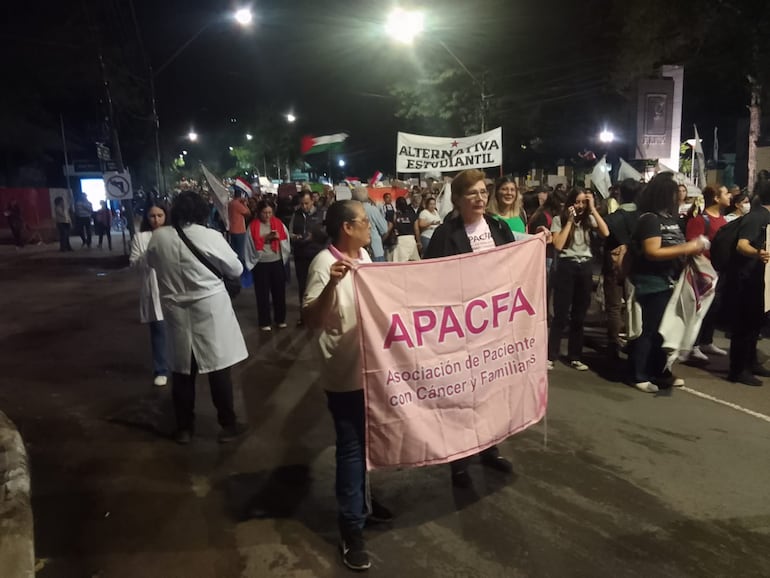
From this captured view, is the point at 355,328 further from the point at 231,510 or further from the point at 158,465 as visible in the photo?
the point at 158,465

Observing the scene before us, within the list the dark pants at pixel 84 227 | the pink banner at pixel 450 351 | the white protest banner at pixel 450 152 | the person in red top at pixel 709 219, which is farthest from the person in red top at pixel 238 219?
the dark pants at pixel 84 227

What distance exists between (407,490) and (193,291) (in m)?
2.11

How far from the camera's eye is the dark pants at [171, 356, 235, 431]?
194 inches

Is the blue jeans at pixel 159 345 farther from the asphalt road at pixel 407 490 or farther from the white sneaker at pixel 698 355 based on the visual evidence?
the white sneaker at pixel 698 355

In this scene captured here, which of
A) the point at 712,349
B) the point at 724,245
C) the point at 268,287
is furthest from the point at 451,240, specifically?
the point at 268,287

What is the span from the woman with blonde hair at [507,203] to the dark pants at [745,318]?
2308mm

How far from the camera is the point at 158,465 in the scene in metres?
4.66

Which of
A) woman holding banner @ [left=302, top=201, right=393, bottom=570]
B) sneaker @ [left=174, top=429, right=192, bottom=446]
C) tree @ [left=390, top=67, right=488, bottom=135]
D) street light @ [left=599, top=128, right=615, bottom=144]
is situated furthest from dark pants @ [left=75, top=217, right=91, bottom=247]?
street light @ [left=599, top=128, right=615, bottom=144]

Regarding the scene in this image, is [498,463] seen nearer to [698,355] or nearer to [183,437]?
[183,437]

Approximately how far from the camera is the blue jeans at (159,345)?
6.24 m

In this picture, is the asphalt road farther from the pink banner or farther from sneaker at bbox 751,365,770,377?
the pink banner

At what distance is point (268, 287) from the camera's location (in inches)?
351

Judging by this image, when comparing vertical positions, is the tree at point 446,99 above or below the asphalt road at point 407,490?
above

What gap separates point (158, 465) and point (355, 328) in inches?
92.5
